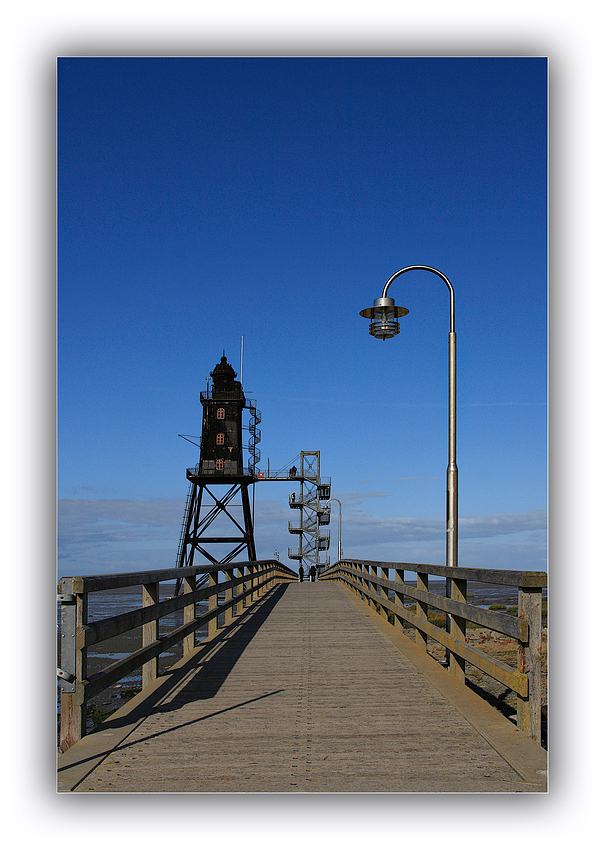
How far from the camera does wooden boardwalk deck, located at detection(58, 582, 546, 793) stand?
4383 mm

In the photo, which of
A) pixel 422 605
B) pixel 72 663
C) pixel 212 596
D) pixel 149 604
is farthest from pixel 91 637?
pixel 422 605

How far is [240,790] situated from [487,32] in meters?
5.41

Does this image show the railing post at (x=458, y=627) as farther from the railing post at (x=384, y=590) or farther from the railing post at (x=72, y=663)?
the railing post at (x=384, y=590)

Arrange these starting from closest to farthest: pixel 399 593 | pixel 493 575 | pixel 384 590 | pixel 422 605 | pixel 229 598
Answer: pixel 493 575
pixel 422 605
pixel 399 593
pixel 229 598
pixel 384 590

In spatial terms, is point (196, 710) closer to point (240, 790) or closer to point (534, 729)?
point (240, 790)

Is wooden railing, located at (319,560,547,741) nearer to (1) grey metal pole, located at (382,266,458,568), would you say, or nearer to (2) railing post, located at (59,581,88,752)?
(1) grey metal pole, located at (382,266,458,568)

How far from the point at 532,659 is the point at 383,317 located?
6.13m

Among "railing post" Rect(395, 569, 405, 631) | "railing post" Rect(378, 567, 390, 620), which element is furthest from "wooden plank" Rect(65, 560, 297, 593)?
"railing post" Rect(378, 567, 390, 620)

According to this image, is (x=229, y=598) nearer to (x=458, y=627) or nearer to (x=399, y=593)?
(x=399, y=593)

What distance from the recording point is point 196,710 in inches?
244

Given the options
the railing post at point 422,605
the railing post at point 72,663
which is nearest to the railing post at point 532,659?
the railing post at point 72,663

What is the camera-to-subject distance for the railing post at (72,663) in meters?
4.99

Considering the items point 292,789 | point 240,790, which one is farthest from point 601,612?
point 240,790

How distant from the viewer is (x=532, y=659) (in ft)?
17.1
